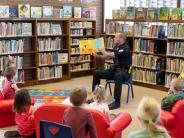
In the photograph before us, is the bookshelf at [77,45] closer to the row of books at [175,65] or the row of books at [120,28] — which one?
the row of books at [120,28]

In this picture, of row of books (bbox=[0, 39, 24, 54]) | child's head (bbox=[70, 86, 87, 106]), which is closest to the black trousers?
row of books (bbox=[0, 39, 24, 54])

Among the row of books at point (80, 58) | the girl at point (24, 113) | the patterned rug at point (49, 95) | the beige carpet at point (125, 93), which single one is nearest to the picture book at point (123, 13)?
the row of books at point (80, 58)

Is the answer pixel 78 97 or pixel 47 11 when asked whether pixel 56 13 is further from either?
pixel 78 97

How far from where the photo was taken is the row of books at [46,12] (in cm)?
777

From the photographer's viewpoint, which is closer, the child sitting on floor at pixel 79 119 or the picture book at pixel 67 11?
the child sitting on floor at pixel 79 119

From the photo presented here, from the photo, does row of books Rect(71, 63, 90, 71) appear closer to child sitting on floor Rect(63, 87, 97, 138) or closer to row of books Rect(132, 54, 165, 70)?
row of books Rect(132, 54, 165, 70)

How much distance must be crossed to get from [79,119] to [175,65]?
4884 mm

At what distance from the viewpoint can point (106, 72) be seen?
266 inches

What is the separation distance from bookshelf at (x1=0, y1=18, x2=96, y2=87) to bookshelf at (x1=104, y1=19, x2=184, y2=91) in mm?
1490

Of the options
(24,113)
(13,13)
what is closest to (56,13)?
(13,13)

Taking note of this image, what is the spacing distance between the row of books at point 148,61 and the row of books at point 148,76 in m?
0.12

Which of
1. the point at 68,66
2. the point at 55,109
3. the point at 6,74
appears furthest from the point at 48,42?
the point at 55,109

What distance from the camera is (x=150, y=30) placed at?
311 inches

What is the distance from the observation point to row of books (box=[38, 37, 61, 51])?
828 cm
